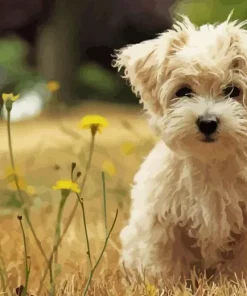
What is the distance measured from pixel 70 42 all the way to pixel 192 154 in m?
1.25

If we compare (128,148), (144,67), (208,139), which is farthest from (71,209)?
(208,139)

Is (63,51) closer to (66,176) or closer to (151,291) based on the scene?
(66,176)

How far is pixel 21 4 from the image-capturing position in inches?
99.2

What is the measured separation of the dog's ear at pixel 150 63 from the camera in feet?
4.74

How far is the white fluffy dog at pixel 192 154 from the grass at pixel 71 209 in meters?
0.07

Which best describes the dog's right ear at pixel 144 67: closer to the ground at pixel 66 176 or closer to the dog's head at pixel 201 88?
the dog's head at pixel 201 88

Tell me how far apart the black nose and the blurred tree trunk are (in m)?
1.15

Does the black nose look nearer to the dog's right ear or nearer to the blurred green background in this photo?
the dog's right ear

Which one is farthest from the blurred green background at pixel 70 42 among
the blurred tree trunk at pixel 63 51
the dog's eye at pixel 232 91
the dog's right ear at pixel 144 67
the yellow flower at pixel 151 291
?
the yellow flower at pixel 151 291

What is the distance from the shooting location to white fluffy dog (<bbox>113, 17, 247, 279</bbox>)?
1383 mm

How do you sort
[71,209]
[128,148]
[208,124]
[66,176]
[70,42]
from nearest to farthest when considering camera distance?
[208,124], [128,148], [71,209], [66,176], [70,42]

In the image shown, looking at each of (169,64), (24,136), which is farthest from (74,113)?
(169,64)

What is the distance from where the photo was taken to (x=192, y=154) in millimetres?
1430

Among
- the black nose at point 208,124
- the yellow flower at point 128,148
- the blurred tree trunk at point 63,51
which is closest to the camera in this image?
the black nose at point 208,124
